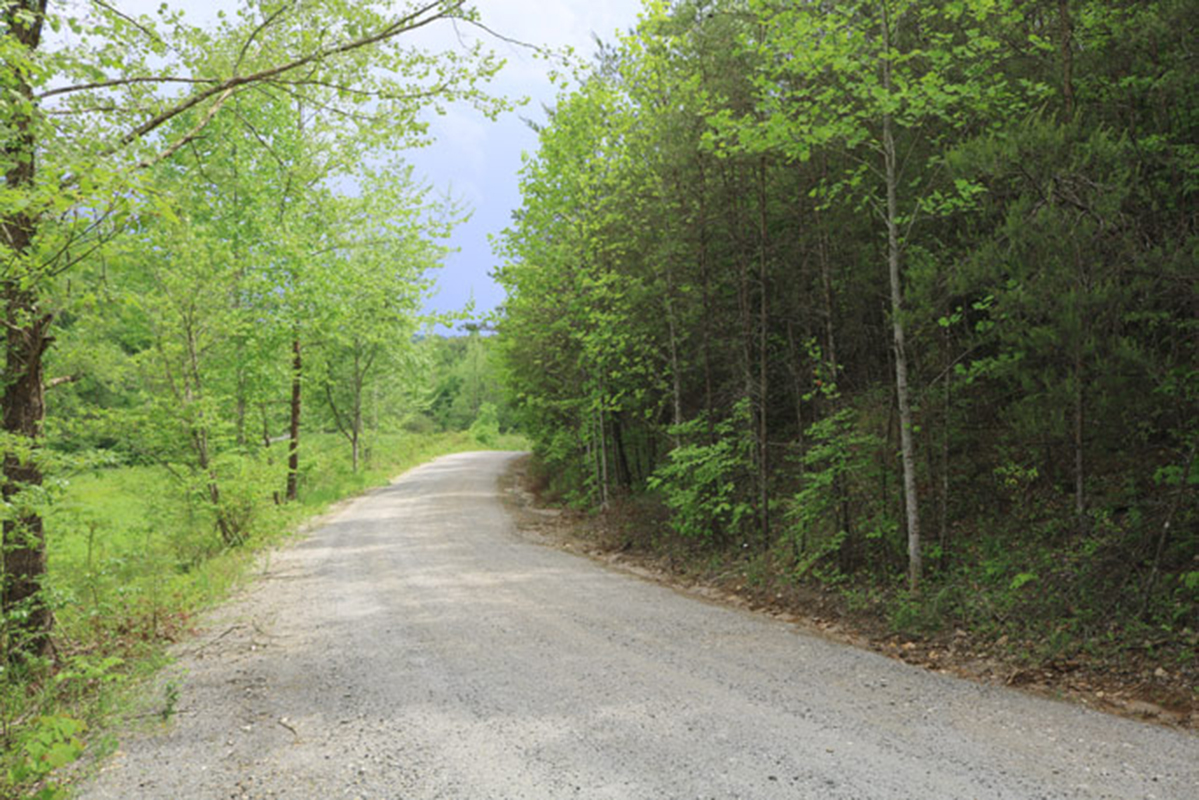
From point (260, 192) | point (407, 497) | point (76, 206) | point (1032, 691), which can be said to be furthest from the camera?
point (407, 497)

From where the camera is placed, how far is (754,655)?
20.1 ft

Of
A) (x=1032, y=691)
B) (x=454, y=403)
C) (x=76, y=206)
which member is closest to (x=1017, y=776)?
(x=1032, y=691)

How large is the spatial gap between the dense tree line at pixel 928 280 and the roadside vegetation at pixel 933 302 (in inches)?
1.7

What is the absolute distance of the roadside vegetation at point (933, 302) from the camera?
18.5ft

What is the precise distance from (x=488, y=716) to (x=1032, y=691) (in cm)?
420

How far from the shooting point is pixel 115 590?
6.39 metres

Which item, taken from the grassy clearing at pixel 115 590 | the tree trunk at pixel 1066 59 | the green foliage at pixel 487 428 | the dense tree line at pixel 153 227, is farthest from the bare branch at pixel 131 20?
the green foliage at pixel 487 428

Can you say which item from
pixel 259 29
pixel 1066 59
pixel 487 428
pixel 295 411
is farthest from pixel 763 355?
pixel 487 428

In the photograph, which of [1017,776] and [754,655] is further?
[754,655]

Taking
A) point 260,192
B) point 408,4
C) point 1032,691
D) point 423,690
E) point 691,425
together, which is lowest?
point 1032,691

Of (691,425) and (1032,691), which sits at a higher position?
(691,425)

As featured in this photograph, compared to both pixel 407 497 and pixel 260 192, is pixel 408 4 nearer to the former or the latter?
pixel 260 192

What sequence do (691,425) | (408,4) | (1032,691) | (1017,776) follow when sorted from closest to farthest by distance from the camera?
(1017,776) → (1032,691) → (408,4) → (691,425)

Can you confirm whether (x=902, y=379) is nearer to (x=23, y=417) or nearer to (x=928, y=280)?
(x=928, y=280)
